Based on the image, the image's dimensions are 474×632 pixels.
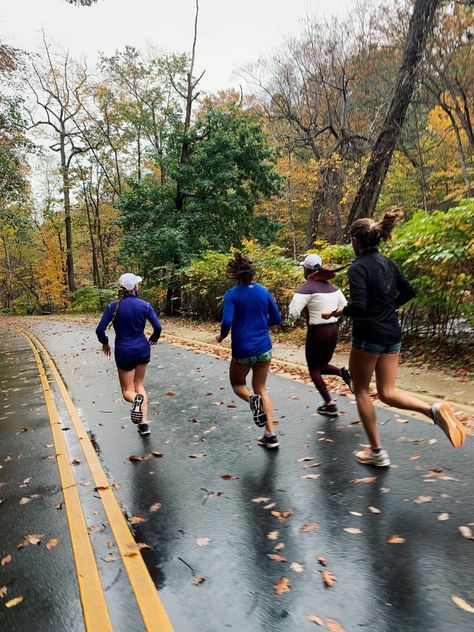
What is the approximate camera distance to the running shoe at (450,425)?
3857 millimetres

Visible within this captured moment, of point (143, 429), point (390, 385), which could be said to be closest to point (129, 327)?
point (143, 429)

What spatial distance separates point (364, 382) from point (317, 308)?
181 centimetres

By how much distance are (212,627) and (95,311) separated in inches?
1382

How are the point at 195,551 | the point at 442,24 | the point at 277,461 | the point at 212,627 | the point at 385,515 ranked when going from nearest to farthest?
1. the point at 212,627
2. the point at 195,551
3. the point at 385,515
4. the point at 277,461
5. the point at 442,24

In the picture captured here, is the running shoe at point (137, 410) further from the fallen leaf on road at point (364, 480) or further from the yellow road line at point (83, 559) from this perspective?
the fallen leaf on road at point (364, 480)

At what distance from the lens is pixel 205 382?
9219mm

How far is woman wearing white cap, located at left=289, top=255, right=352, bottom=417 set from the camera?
19.5 ft

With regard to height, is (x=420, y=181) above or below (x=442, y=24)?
below

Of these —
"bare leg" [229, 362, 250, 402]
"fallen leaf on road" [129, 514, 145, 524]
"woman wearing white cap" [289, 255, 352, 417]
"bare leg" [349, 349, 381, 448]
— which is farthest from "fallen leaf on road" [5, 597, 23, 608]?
"woman wearing white cap" [289, 255, 352, 417]

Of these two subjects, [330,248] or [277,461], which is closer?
[277,461]

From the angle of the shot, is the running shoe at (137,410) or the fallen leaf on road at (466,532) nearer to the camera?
the fallen leaf on road at (466,532)

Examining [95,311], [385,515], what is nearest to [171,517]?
[385,515]

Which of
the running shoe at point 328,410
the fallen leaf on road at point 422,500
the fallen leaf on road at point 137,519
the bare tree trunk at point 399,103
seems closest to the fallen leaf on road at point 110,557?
the fallen leaf on road at point 137,519

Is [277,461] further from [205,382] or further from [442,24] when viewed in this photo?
[442,24]
